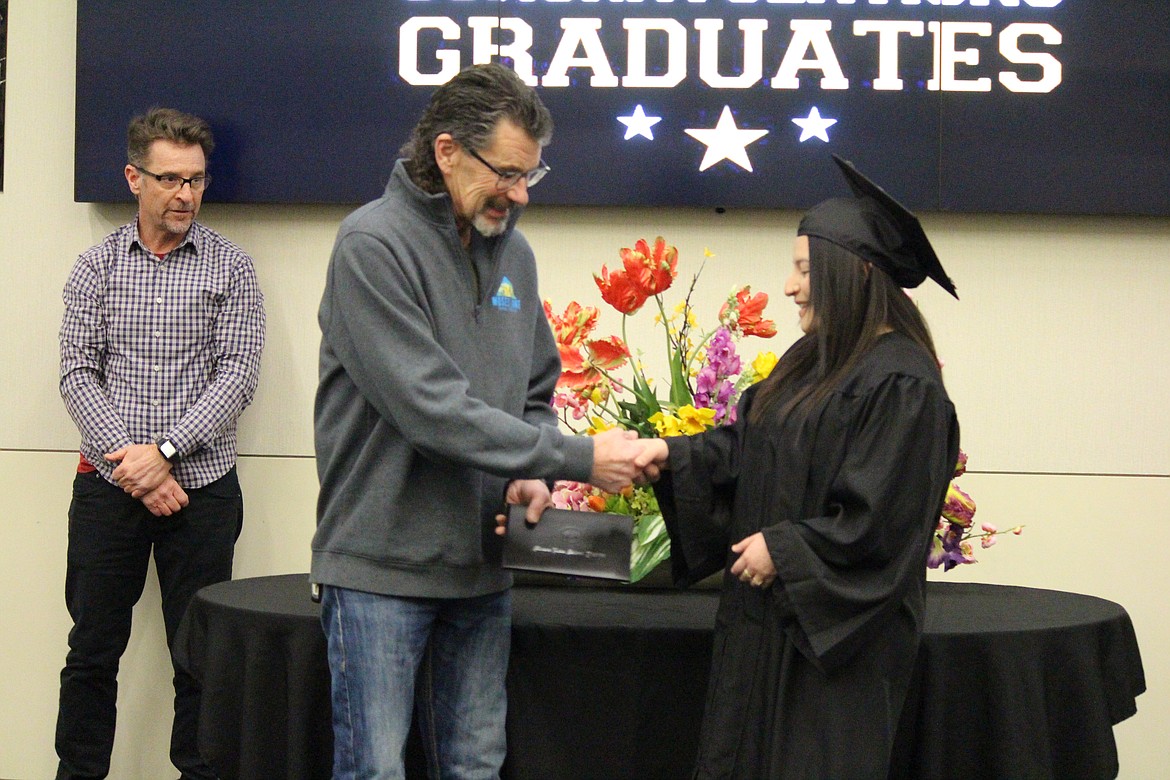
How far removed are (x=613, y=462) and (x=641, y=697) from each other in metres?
0.53

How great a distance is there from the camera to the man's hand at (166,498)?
3209mm

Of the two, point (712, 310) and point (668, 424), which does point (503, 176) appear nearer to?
point (668, 424)

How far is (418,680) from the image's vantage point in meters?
2.01

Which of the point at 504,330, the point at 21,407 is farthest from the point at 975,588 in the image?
the point at 21,407

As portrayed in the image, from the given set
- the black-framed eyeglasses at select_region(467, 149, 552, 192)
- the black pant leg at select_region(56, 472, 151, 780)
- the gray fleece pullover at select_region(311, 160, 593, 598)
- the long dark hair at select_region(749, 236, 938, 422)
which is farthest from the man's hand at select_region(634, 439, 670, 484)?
the black pant leg at select_region(56, 472, 151, 780)

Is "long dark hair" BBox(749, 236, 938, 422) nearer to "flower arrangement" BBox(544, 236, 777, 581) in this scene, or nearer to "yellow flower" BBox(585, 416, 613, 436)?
"flower arrangement" BBox(544, 236, 777, 581)

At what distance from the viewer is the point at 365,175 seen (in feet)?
11.5

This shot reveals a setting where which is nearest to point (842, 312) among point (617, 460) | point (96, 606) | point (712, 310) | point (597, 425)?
point (617, 460)

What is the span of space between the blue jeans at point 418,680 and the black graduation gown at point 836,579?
0.34 metres

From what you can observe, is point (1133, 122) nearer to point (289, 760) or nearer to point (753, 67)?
point (753, 67)

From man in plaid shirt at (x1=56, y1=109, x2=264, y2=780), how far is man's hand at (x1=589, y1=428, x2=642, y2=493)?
157 cm

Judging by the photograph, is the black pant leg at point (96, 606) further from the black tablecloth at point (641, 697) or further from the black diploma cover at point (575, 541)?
the black diploma cover at point (575, 541)

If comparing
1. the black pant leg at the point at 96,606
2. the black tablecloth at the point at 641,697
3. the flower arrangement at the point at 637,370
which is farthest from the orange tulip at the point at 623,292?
the black pant leg at the point at 96,606

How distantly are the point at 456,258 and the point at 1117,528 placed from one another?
7.88 ft
